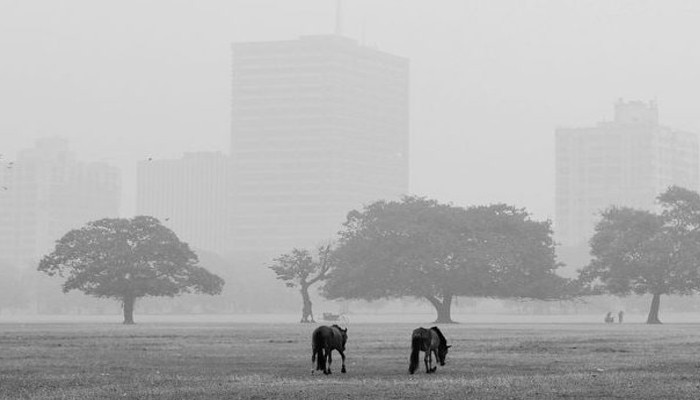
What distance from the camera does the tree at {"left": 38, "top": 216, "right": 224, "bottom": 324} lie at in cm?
13088

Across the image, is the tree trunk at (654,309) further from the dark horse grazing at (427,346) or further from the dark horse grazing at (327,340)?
the dark horse grazing at (327,340)

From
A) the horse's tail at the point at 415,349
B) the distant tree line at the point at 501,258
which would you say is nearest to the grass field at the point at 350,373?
the horse's tail at the point at 415,349

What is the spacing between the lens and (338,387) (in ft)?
109

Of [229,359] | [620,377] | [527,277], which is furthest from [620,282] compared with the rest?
[620,377]

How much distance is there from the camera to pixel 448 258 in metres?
144

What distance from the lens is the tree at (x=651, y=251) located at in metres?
132

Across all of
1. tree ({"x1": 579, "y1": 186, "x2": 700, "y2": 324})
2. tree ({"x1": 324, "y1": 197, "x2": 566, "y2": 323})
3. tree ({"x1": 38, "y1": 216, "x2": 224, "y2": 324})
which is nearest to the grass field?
tree ({"x1": 38, "y1": 216, "x2": 224, "y2": 324})

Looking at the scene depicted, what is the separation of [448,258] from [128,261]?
1317 inches

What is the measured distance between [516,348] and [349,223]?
3665 inches

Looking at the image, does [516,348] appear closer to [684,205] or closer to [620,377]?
[620,377]

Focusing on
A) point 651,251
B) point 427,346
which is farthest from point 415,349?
point 651,251

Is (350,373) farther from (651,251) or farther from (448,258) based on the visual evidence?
(448,258)

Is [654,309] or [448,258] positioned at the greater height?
[448,258]

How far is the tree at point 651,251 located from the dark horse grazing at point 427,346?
314ft
